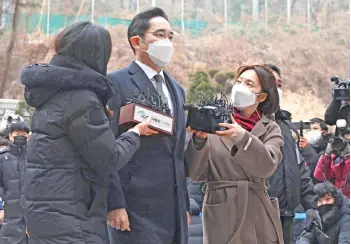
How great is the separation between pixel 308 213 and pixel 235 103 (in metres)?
1.42

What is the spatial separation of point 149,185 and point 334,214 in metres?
3.20

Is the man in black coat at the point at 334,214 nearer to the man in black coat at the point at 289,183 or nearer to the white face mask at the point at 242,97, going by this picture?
the man in black coat at the point at 289,183

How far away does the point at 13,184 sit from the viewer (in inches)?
280

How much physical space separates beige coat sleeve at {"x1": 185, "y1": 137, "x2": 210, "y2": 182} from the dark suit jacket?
0.07 metres

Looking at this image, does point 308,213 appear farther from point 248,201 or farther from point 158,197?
point 158,197

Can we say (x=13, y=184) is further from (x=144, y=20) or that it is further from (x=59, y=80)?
(x=59, y=80)

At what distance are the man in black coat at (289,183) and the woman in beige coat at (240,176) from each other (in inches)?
24.9

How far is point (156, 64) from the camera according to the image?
4027mm

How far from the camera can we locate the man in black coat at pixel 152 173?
3.73 meters

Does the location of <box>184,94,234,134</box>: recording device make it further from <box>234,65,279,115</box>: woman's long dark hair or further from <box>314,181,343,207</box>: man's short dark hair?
<box>314,181,343,207</box>: man's short dark hair

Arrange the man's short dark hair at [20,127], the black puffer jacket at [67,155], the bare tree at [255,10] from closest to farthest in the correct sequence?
the black puffer jacket at [67,155] < the man's short dark hair at [20,127] < the bare tree at [255,10]

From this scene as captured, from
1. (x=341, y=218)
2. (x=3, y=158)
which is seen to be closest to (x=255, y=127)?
(x=341, y=218)

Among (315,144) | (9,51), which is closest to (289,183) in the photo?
(315,144)

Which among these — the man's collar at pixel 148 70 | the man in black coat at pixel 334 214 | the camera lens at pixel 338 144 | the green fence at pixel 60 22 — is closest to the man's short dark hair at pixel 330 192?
the man in black coat at pixel 334 214
